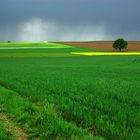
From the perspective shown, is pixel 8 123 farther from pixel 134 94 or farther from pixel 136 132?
pixel 134 94

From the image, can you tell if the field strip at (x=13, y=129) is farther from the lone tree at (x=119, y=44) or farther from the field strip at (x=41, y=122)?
the lone tree at (x=119, y=44)

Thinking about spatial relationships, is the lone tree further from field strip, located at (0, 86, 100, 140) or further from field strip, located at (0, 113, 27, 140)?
field strip, located at (0, 113, 27, 140)

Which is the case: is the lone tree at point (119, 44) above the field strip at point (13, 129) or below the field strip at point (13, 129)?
below

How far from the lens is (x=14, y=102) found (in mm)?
13453

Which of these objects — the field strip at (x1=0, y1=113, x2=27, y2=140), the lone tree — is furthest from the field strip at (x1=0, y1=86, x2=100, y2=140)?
the lone tree

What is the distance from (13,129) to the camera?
31.6ft

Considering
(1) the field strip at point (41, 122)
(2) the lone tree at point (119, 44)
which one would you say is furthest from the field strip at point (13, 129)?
(2) the lone tree at point (119, 44)

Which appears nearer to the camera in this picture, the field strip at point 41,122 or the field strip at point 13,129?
the field strip at point 41,122

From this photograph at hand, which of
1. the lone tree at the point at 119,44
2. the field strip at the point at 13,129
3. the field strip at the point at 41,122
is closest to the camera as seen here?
the field strip at the point at 41,122

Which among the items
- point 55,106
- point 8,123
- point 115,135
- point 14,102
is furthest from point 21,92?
point 115,135

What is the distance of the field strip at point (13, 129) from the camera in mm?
8893

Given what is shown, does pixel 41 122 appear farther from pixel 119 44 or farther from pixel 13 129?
pixel 119 44

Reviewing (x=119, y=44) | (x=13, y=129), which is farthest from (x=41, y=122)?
(x=119, y=44)

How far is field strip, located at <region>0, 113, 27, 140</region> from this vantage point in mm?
8893
